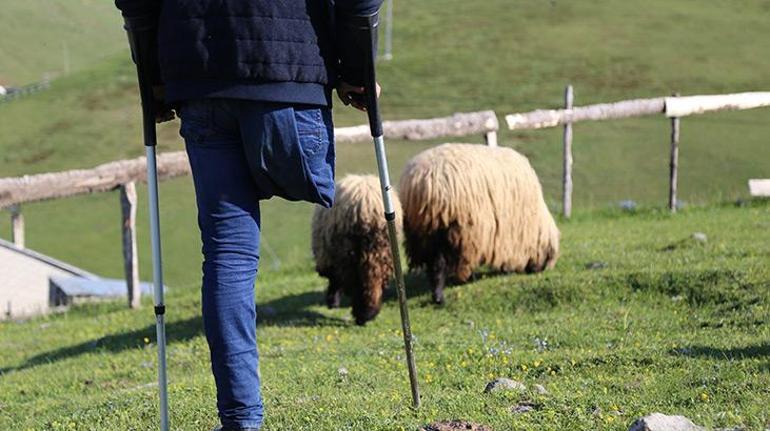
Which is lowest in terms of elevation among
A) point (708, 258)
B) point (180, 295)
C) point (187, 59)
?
point (180, 295)

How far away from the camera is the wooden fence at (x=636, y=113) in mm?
14164

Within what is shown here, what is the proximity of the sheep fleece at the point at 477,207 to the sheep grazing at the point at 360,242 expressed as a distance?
503 millimetres

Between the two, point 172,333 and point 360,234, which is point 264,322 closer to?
point 172,333

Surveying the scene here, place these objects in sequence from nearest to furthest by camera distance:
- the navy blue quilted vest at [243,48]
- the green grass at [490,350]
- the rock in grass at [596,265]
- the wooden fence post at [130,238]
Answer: the navy blue quilted vest at [243,48]
the green grass at [490,350]
the rock in grass at [596,265]
the wooden fence post at [130,238]

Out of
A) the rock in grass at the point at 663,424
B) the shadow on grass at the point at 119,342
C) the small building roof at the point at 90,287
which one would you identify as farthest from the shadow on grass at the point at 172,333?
the rock in grass at the point at 663,424

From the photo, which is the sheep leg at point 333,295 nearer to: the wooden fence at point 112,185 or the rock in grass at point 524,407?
the wooden fence at point 112,185

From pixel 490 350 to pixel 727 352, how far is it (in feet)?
4.56

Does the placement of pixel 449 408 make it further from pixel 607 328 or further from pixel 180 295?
pixel 180 295

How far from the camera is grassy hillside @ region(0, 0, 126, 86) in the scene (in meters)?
33.8

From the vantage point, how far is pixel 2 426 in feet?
21.2

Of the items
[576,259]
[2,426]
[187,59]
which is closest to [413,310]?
[576,259]

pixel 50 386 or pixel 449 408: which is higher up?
pixel 449 408

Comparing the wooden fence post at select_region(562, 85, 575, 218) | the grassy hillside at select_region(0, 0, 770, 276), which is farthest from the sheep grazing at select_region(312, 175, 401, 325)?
the grassy hillside at select_region(0, 0, 770, 276)

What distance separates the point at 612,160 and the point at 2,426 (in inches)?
732
